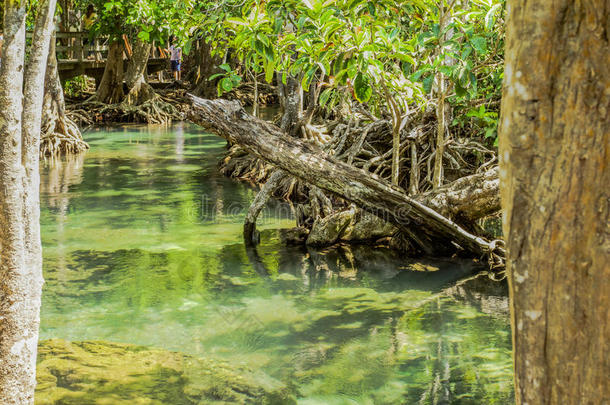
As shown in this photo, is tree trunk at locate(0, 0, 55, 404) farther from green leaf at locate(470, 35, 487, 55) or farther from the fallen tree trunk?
green leaf at locate(470, 35, 487, 55)

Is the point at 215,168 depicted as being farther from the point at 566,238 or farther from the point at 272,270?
the point at 566,238

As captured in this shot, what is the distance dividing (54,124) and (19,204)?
12977 millimetres

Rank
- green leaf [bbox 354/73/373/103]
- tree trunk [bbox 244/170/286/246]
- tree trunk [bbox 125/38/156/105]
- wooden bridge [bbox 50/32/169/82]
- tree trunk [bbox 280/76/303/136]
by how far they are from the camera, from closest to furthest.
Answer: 1. green leaf [bbox 354/73/373/103]
2. tree trunk [bbox 244/170/286/246]
3. tree trunk [bbox 280/76/303/136]
4. wooden bridge [bbox 50/32/169/82]
5. tree trunk [bbox 125/38/156/105]

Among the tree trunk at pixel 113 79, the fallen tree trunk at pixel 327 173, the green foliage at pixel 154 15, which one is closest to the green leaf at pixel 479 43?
the fallen tree trunk at pixel 327 173

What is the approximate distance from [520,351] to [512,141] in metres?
0.54

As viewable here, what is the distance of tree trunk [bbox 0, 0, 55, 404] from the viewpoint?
11.8ft

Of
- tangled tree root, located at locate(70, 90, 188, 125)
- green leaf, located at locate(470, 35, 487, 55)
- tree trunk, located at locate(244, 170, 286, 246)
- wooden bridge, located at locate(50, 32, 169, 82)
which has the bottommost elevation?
tree trunk, located at locate(244, 170, 286, 246)

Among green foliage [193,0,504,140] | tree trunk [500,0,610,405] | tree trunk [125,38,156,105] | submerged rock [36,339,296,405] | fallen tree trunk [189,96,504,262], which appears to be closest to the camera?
tree trunk [500,0,610,405]

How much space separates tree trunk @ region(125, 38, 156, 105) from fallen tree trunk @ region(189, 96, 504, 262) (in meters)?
16.1

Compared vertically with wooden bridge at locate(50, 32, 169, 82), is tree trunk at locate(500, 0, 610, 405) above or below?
below

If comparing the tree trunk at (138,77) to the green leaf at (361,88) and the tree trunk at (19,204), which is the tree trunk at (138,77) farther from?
the tree trunk at (19,204)

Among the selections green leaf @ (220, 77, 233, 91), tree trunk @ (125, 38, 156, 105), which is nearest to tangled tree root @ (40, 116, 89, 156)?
tree trunk @ (125, 38, 156, 105)

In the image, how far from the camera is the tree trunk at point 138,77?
22391 millimetres

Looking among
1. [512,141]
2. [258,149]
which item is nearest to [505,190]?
[512,141]
